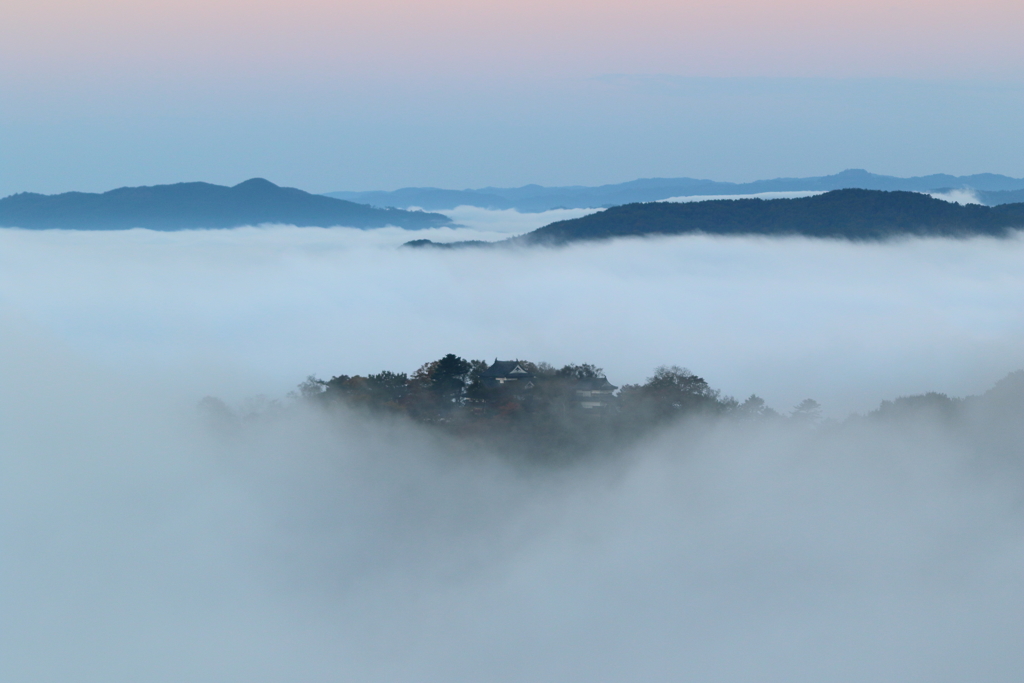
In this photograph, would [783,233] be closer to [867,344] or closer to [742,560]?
[867,344]

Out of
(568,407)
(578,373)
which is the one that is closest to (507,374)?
(578,373)

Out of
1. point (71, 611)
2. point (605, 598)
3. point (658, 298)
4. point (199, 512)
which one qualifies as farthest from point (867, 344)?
point (71, 611)

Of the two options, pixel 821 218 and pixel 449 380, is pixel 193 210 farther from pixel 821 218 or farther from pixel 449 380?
pixel 449 380

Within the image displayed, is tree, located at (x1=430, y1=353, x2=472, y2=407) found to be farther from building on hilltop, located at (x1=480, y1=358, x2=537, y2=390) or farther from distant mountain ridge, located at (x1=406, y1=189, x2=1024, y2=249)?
distant mountain ridge, located at (x1=406, y1=189, x2=1024, y2=249)

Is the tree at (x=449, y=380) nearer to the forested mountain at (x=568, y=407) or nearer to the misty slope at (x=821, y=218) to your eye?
the forested mountain at (x=568, y=407)

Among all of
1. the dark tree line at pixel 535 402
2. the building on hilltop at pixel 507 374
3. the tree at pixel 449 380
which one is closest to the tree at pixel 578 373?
the dark tree line at pixel 535 402

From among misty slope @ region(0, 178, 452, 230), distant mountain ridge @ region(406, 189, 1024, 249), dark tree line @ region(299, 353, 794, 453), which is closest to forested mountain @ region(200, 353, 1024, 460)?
dark tree line @ region(299, 353, 794, 453)
